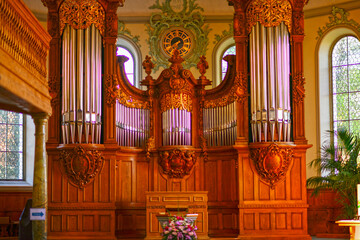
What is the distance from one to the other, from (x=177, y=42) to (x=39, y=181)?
10.6 m

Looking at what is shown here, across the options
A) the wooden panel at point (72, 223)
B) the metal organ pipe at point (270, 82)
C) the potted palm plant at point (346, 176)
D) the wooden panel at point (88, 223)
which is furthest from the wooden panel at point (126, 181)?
Answer: the potted palm plant at point (346, 176)

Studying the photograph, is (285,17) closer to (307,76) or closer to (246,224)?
(307,76)

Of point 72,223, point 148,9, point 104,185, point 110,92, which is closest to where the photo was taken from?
point 72,223

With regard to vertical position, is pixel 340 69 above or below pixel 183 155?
above

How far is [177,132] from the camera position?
62.5 feet

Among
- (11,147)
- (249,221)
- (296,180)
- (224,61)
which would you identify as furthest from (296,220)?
(11,147)

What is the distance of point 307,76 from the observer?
848 inches

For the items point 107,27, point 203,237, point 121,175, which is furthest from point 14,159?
point 203,237

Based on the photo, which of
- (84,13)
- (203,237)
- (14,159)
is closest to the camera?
(203,237)

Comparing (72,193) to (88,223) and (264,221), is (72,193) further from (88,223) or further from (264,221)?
(264,221)

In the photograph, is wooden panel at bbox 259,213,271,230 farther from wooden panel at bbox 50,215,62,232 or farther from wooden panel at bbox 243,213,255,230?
wooden panel at bbox 50,215,62,232

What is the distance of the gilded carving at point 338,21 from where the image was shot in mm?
20828

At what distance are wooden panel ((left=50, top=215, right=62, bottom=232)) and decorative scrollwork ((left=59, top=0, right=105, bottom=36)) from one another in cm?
502

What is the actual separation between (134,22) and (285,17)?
6.11 meters
